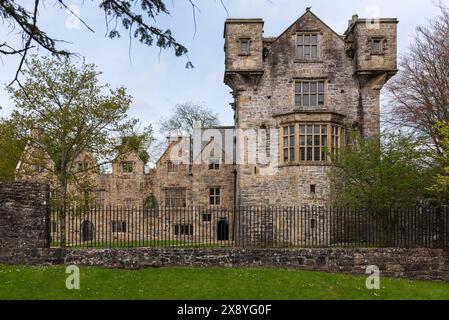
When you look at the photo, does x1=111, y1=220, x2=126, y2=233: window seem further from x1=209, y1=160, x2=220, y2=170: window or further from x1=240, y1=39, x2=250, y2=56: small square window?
x1=240, y1=39, x2=250, y2=56: small square window

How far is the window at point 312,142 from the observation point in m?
29.8

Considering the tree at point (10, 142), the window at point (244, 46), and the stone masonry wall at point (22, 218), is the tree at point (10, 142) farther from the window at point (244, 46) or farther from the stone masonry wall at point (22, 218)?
the window at point (244, 46)

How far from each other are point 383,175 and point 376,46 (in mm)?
11096

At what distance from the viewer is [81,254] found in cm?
1931

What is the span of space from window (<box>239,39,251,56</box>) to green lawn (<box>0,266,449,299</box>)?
15.5 meters

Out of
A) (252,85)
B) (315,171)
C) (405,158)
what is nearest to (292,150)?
(315,171)

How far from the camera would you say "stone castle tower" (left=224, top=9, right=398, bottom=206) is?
30.5m

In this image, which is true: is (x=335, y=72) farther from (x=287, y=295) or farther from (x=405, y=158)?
(x=287, y=295)

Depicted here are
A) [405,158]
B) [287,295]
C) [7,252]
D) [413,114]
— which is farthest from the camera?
[413,114]

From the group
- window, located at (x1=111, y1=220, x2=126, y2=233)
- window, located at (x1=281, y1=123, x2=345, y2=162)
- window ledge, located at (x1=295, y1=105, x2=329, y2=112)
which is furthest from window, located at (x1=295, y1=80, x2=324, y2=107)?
window, located at (x1=111, y1=220, x2=126, y2=233)

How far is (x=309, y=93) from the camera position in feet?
101

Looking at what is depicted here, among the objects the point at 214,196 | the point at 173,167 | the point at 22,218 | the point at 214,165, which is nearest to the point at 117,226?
the point at 22,218

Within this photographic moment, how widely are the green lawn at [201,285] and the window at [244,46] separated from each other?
612 inches
